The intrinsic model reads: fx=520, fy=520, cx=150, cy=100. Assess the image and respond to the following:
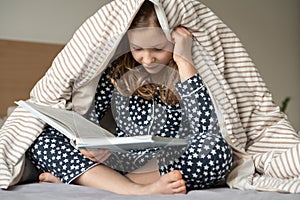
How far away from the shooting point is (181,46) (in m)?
1.25

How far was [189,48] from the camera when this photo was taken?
1.27 metres

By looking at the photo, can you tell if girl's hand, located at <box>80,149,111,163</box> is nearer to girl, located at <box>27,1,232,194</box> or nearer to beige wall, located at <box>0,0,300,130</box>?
girl, located at <box>27,1,232,194</box>

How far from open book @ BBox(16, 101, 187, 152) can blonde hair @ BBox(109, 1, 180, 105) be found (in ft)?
0.49

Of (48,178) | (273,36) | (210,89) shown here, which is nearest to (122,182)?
(48,178)

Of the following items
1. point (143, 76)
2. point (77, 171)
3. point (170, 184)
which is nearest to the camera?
point (170, 184)

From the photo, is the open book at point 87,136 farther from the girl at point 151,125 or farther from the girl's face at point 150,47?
the girl's face at point 150,47

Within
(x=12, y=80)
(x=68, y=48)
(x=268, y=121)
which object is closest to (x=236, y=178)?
(x=268, y=121)

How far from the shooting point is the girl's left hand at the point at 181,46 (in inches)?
48.9

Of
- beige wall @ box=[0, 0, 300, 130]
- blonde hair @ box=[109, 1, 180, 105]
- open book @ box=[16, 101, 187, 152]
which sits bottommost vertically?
beige wall @ box=[0, 0, 300, 130]

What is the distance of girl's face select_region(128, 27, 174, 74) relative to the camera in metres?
1.20

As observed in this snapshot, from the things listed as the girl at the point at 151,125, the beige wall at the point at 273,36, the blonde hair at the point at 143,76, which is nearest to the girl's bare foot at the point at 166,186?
the girl at the point at 151,125

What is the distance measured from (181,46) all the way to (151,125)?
208 mm

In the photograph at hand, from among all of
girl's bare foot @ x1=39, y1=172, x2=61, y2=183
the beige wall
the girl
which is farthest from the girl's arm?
the beige wall

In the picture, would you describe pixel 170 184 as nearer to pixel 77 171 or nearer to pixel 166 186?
pixel 166 186
